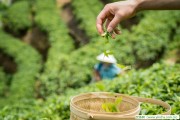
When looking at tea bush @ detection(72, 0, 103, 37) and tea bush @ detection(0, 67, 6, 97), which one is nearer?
tea bush @ detection(72, 0, 103, 37)

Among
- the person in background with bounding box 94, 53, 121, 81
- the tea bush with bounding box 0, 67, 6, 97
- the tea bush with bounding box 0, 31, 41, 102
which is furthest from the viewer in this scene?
the tea bush with bounding box 0, 67, 6, 97

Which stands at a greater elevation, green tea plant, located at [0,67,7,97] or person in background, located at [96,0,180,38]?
person in background, located at [96,0,180,38]

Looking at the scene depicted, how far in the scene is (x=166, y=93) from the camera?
329 centimetres

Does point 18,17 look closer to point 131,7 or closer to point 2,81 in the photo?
point 2,81

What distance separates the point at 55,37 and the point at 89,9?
167 centimetres

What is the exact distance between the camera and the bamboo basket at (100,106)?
1.89 meters

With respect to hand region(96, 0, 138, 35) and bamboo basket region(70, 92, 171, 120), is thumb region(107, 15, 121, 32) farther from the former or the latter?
bamboo basket region(70, 92, 171, 120)

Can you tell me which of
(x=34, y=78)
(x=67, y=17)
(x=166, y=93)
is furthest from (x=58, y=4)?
(x=166, y=93)

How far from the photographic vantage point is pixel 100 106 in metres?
2.35

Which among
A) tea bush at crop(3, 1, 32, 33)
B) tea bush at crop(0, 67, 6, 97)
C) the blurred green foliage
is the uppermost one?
tea bush at crop(3, 1, 32, 33)

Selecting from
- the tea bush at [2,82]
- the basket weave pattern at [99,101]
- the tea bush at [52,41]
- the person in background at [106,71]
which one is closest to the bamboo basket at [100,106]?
the basket weave pattern at [99,101]

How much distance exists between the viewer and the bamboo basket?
1892 mm

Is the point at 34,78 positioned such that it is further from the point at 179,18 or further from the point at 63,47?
the point at 179,18

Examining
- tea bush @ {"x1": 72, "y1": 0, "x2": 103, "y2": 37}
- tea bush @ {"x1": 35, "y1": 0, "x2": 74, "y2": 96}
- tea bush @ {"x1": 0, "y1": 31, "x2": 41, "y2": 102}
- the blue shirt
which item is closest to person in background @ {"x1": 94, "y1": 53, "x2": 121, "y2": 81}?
the blue shirt
